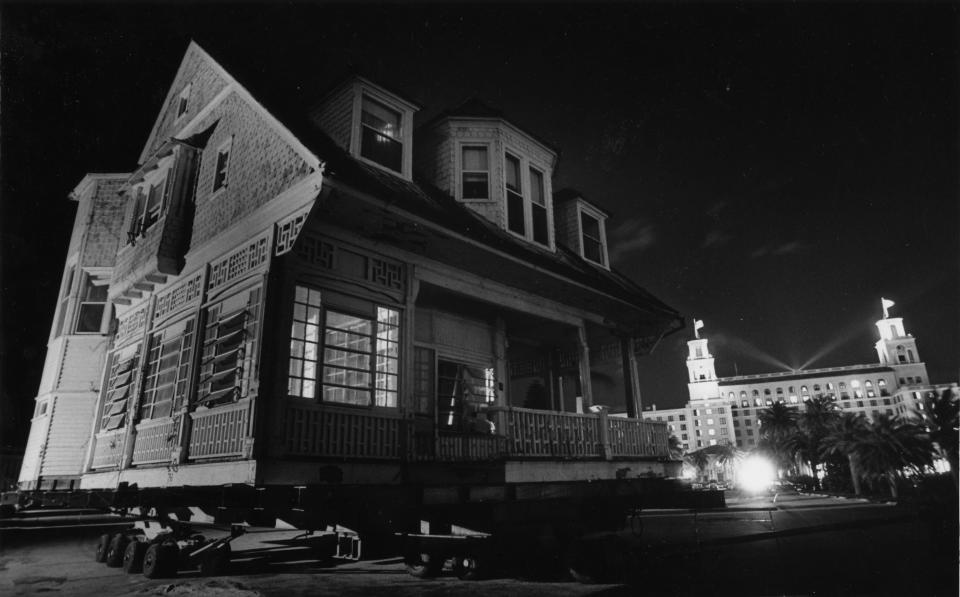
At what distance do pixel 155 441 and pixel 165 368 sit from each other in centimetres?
193

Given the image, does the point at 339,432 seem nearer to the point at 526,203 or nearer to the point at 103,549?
the point at 103,549

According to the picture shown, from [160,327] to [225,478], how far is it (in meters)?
5.38

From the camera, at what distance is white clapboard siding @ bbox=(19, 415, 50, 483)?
47.5 ft

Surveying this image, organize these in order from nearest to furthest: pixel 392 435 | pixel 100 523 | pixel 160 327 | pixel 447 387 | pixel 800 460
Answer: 1. pixel 392 435
2. pixel 160 327
3. pixel 447 387
4. pixel 100 523
5. pixel 800 460

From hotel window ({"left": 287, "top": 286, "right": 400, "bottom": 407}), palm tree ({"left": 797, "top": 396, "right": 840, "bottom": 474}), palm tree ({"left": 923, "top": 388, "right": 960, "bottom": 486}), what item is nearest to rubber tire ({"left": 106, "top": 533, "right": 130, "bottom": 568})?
hotel window ({"left": 287, "top": 286, "right": 400, "bottom": 407})

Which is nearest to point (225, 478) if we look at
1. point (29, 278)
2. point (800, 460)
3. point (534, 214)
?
point (534, 214)

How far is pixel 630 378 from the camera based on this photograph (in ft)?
51.6

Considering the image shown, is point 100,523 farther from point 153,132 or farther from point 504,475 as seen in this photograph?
point 504,475

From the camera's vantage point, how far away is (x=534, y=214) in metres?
15.1

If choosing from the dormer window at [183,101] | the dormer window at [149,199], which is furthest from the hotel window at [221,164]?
the dormer window at [183,101]

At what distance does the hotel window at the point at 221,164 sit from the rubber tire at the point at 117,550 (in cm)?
756

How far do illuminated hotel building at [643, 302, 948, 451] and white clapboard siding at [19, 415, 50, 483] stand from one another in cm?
17268

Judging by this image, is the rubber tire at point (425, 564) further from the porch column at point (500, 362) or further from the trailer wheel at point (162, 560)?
the porch column at point (500, 362)

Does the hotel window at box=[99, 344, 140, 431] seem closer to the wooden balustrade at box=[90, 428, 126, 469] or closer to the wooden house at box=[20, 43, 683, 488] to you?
the wooden house at box=[20, 43, 683, 488]
